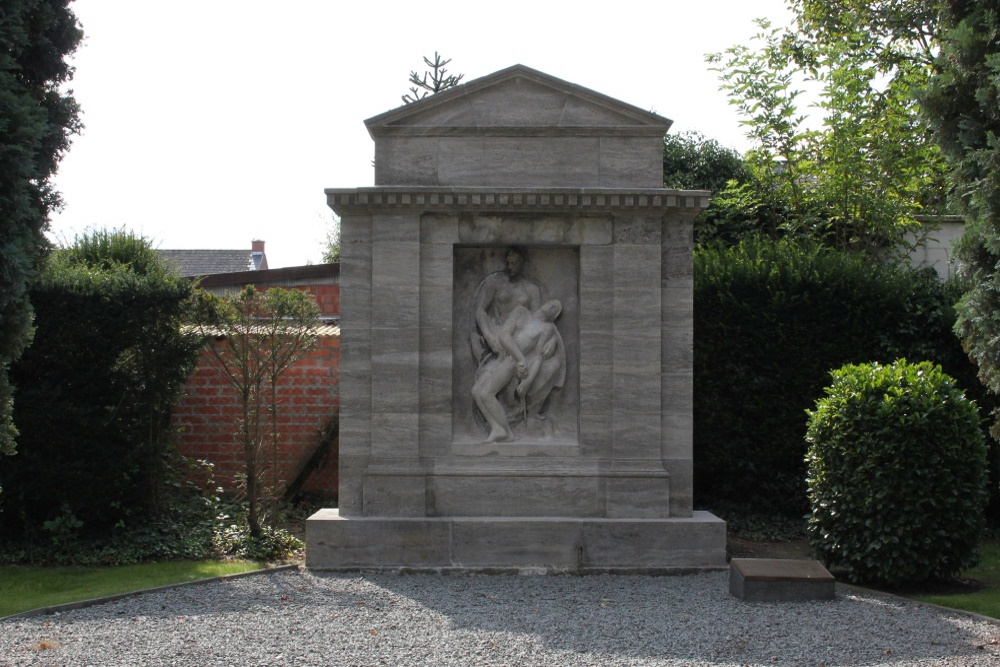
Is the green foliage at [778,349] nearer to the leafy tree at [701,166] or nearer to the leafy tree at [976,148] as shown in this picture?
the leafy tree at [976,148]

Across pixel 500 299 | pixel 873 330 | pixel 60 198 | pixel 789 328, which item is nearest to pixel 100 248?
pixel 60 198

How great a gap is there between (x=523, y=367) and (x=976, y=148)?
364 centimetres

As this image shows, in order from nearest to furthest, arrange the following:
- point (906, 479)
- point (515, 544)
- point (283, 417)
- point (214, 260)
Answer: point (906, 479) → point (515, 544) → point (283, 417) → point (214, 260)

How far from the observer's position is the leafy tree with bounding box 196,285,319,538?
9094mm

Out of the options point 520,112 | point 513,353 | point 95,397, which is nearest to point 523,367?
point 513,353

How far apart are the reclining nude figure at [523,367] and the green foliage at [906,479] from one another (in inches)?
89.9

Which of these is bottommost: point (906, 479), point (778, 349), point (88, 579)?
point (88, 579)

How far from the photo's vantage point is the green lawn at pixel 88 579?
7.18m

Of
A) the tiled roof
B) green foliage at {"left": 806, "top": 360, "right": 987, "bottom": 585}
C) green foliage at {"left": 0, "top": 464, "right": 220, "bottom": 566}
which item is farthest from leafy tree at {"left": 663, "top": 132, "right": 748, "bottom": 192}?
the tiled roof

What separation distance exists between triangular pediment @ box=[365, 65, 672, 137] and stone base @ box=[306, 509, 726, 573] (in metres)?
3.14

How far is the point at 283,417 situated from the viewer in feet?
36.3

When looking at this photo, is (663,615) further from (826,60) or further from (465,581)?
(826,60)

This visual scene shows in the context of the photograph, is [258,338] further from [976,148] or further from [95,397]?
[976,148]

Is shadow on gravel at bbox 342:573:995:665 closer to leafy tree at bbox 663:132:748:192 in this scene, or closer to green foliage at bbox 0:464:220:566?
green foliage at bbox 0:464:220:566
